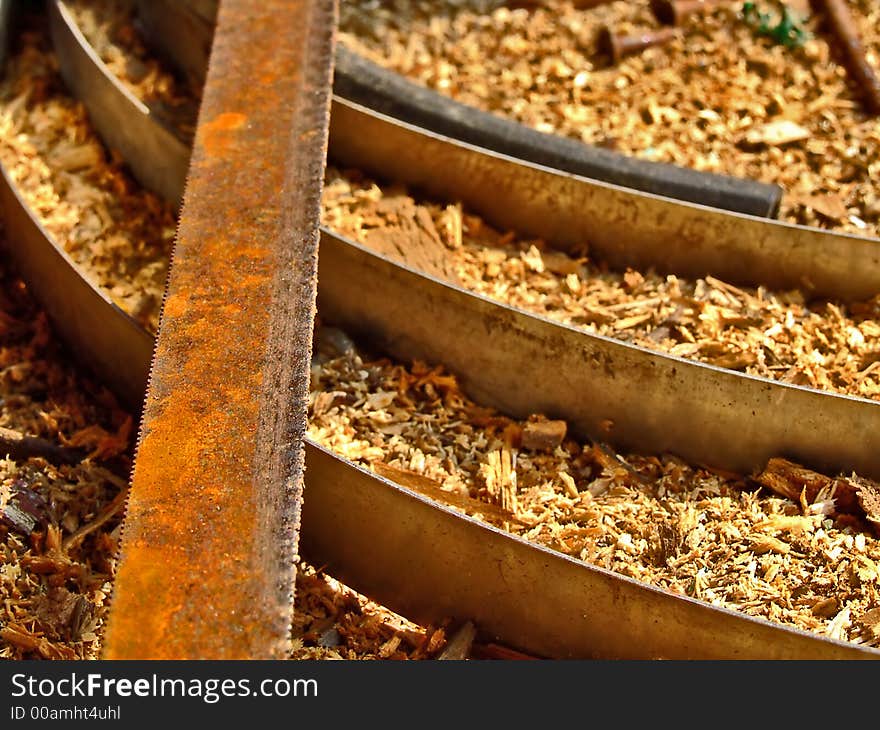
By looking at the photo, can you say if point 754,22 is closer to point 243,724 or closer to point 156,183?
point 156,183

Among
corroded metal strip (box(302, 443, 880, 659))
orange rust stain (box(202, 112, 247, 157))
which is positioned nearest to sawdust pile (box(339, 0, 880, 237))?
orange rust stain (box(202, 112, 247, 157))

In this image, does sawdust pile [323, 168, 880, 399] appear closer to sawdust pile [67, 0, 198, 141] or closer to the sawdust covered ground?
sawdust pile [67, 0, 198, 141]

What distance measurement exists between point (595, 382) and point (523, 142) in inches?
54.5

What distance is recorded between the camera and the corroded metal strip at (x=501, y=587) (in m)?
3.23

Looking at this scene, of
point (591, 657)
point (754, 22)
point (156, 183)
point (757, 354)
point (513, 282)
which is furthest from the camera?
point (754, 22)

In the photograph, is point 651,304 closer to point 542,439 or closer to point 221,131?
point 542,439

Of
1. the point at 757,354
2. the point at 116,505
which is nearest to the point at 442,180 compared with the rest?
the point at 757,354

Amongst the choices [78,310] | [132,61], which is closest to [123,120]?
[132,61]

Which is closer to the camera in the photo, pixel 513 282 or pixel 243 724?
pixel 243 724

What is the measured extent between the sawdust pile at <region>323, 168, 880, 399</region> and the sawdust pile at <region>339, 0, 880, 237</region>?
0.72 m

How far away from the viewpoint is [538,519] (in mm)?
3779

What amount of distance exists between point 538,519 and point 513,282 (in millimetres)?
1191

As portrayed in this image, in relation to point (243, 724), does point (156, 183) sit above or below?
above

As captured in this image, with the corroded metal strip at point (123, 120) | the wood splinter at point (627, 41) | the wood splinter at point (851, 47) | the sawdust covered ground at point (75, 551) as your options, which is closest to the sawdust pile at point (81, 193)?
the corroded metal strip at point (123, 120)
